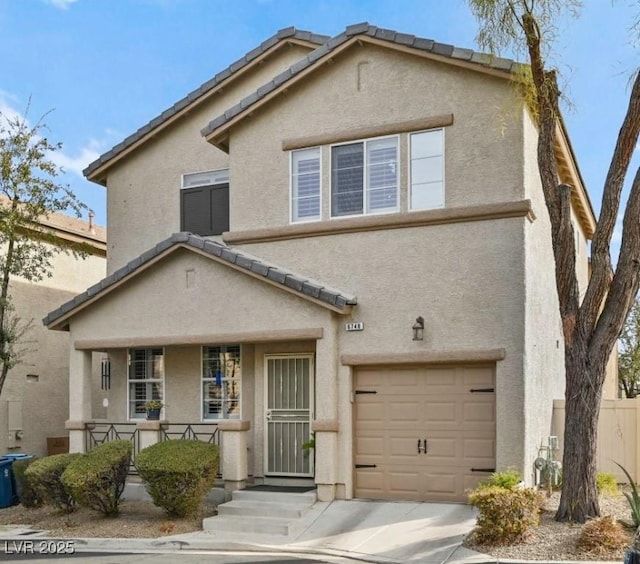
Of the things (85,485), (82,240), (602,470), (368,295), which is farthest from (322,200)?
(82,240)

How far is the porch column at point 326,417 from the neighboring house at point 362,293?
0.03 metres

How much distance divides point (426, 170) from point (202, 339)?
203 inches

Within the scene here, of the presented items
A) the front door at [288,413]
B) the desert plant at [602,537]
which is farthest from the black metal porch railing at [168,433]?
the desert plant at [602,537]

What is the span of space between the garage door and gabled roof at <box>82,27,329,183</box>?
7.49 meters

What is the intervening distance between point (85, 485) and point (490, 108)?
30.6 ft

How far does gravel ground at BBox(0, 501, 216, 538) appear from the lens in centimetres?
1256

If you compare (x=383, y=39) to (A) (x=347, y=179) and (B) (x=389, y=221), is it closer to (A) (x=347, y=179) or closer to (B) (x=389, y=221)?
(A) (x=347, y=179)

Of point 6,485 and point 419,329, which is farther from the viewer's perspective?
point 6,485

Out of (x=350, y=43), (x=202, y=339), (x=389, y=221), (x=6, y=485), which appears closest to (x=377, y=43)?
(x=350, y=43)

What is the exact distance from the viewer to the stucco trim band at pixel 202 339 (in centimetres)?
1372

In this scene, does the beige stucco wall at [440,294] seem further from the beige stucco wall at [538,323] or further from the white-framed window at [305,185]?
the white-framed window at [305,185]

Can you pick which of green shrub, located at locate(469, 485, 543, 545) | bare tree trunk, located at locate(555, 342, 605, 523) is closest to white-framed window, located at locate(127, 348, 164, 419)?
green shrub, located at locate(469, 485, 543, 545)

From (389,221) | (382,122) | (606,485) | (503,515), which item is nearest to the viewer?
(503,515)

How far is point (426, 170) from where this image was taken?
45.2 ft
